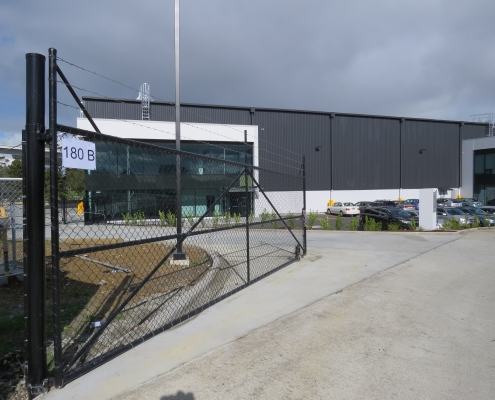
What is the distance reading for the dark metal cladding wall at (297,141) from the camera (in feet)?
127

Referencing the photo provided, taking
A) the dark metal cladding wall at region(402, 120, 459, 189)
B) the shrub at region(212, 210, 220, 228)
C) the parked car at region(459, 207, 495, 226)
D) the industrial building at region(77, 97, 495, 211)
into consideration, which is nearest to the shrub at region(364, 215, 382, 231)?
the parked car at region(459, 207, 495, 226)

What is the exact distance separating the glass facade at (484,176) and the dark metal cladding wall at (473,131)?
122 inches

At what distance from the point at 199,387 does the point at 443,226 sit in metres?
17.9

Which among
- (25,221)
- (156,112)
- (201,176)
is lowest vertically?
(25,221)

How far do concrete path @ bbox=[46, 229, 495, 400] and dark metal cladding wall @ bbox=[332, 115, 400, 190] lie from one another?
35.4 meters

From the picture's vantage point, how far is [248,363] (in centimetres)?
405

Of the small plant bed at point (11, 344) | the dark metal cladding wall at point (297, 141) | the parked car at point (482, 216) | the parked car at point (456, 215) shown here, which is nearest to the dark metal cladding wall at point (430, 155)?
the dark metal cladding wall at point (297, 141)

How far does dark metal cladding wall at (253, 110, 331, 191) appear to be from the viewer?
127 feet

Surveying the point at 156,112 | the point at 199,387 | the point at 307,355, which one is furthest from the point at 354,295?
the point at 156,112

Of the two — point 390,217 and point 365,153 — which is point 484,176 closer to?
point 365,153

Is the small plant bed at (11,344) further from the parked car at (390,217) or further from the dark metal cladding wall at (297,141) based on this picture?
the dark metal cladding wall at (297,141)

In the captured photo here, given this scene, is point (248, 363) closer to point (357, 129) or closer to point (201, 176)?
point (201, 176)

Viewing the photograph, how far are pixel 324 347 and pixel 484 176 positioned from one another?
51047 mm

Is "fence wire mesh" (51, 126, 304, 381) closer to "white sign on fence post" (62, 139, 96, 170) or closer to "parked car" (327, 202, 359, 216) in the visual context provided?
"white sign on fence post" (62, 139, 96, 170)
